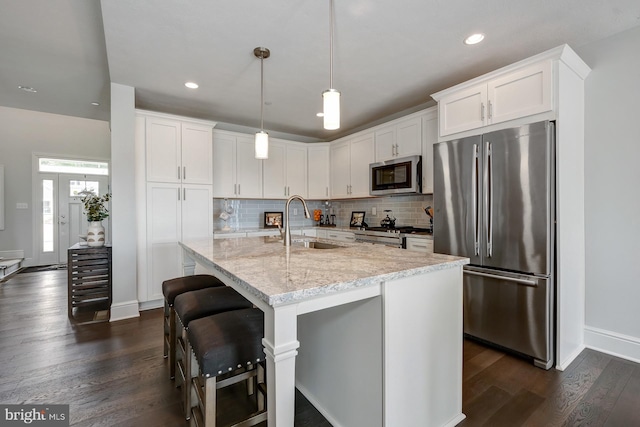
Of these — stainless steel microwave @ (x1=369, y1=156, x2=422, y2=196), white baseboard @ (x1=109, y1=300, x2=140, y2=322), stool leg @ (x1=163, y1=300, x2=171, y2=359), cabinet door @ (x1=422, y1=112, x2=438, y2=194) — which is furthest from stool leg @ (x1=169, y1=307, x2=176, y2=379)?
cabinet door @ (x1=422, y1=112, x2=438, y2=194)

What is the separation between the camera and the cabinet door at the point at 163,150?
3.42 m

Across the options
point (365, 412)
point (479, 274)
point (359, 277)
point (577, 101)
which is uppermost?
point (577, 101)

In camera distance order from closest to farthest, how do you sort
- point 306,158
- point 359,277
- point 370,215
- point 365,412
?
point 359,277 → point 365,412 → point 370,215 → point 306,158

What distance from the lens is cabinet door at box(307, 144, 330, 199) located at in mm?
4938

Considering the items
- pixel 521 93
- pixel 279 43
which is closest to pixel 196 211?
pixel 279 43

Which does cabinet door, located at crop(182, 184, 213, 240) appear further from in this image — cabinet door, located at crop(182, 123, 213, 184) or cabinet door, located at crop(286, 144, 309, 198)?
cabinet door, located at crop(286, 144, 309, 198)

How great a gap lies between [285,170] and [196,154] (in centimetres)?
143

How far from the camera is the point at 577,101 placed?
2336mm

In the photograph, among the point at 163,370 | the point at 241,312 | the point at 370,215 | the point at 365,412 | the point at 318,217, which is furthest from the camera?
the point at 318,217

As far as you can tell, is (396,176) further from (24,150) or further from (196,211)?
(24,150)

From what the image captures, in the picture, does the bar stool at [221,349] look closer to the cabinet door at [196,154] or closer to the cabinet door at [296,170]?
the cabinet door at [196,154]

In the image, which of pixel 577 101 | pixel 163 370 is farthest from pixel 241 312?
pixel 577 101

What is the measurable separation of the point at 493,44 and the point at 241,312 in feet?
8.91

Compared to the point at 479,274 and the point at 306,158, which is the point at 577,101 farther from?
the point at 306,158
